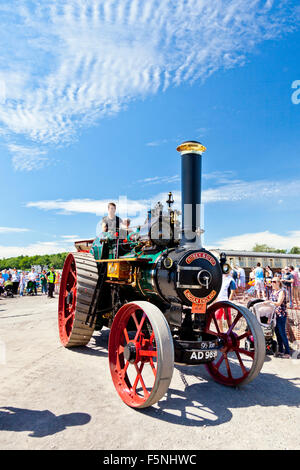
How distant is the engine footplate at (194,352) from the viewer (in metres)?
3.26

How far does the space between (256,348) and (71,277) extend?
3.52 meters

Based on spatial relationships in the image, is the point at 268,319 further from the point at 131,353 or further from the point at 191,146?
the point at 191,146

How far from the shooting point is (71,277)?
588 cm

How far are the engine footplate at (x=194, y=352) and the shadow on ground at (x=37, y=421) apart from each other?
3.32 feet

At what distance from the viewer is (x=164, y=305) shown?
4.17 meters

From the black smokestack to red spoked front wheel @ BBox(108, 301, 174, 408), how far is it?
1084 millimetres

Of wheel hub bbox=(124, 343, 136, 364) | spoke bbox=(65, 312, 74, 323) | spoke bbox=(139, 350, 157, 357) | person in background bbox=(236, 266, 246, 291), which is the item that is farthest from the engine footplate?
person in background bbox=(236, 266, 246, 291)

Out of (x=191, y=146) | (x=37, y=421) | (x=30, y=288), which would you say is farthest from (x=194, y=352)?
(x=30, y=288)

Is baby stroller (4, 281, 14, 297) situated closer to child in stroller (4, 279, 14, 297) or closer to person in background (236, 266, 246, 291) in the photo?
child in stroller (4, 279, 14, 297)

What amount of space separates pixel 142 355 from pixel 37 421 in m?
1.10

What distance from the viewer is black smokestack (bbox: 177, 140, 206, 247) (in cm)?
389

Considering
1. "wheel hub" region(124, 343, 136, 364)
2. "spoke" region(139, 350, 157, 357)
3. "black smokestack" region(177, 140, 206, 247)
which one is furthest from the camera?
"black smokestack" region(177, 140, 206, 247)

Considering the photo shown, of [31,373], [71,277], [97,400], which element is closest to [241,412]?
[97,400]

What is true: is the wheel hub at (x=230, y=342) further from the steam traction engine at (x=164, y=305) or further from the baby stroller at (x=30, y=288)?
the baby stroller at (x=30, y=288)
